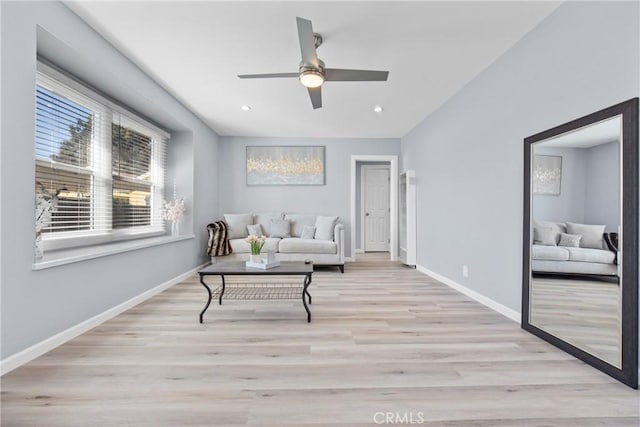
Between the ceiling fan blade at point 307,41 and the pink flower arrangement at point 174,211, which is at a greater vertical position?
the ceiling fan blade at point 307,41

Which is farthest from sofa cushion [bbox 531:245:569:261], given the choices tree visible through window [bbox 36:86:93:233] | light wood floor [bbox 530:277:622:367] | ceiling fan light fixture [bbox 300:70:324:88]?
tree visible through window [bbox 36:86:93:233]

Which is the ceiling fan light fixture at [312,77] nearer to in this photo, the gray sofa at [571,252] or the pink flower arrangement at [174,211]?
the gray sofa at [571,252]

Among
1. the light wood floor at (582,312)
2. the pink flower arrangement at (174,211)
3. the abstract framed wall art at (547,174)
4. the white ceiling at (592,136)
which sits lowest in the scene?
the light wood floor at (582,312)

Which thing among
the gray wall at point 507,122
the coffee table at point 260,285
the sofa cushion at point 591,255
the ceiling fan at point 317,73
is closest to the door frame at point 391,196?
the gray wall at point 507,122

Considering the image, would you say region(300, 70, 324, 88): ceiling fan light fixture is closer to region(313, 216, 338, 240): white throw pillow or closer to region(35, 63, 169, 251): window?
region(35, 63, 169, 251): window

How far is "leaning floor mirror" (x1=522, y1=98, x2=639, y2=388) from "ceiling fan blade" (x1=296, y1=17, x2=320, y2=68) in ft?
6.13

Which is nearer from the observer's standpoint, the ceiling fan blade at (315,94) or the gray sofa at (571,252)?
the gray sofa at (571,252)

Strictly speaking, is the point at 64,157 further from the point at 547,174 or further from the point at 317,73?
the point at 547,174

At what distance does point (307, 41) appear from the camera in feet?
6.73

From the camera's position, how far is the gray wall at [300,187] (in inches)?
226

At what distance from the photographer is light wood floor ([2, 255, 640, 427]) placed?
4.63 feet

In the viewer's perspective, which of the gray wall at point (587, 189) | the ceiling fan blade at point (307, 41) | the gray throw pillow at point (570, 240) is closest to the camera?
the gray wall at point (587, 189)

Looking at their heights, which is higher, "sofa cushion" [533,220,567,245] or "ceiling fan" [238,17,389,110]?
"ceiling fan" [238,17,389,110]

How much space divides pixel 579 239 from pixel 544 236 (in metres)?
0.27
